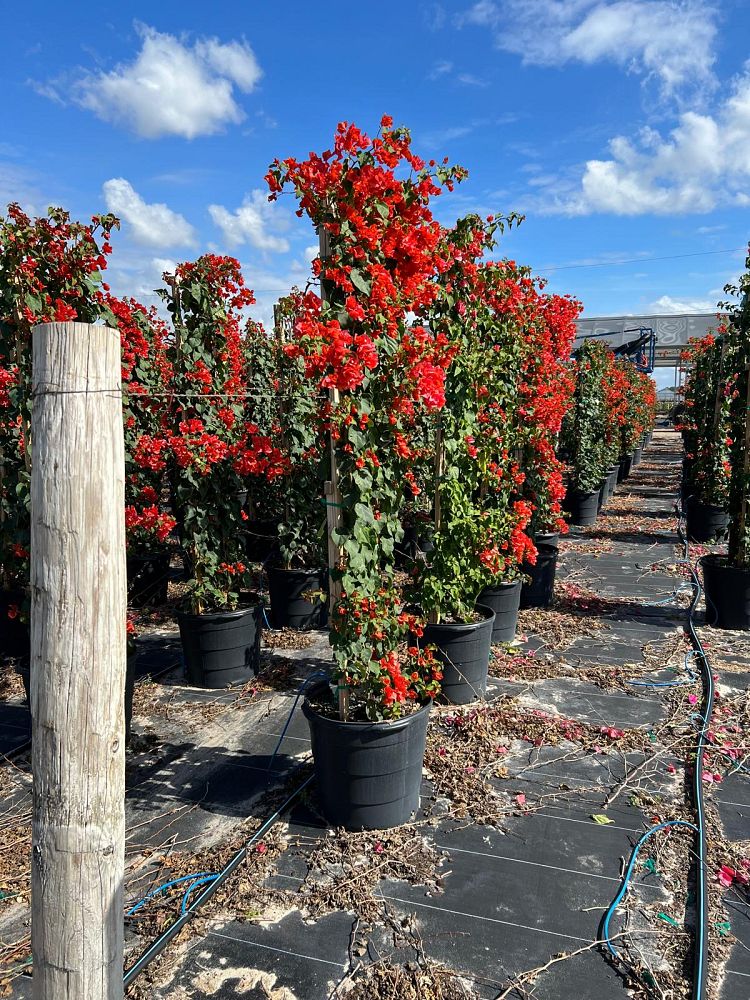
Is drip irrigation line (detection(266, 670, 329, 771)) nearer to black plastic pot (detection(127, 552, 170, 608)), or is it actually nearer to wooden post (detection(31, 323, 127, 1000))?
wooden post (detection(31, 323, 127, 1000))

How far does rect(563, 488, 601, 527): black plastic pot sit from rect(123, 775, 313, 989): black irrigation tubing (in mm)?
7619

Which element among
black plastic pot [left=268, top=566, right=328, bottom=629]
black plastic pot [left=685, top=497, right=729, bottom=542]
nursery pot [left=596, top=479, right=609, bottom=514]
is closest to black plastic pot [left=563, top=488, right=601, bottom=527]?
nursery pot [left=596, top=479, right=609, bottom=514]

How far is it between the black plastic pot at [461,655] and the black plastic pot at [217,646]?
1238 millimetres

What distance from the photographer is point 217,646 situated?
4.48 m

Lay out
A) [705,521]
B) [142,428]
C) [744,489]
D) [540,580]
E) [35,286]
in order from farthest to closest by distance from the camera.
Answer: [705,521]
[142,428]
[540,580]
[744,489]
[35,286]

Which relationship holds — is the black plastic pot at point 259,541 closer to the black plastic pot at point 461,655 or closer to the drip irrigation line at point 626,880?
the black plastic pot at point 461,655

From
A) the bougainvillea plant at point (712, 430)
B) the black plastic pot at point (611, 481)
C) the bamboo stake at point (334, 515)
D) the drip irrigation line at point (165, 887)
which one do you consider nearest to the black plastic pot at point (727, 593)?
the bougainvillea plant at point (712, 430)

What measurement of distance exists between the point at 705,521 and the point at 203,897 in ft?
26.8

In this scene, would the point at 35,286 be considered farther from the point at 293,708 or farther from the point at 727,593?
the point at 727,593

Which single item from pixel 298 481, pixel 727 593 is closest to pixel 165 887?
pixel 298 481

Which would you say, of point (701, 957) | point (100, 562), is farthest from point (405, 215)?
point (701, 957)

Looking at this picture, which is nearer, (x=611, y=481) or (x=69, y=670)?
(x=69, y=670)

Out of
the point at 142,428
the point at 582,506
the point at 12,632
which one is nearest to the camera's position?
the point at 12,632

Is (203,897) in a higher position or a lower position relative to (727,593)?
lower
